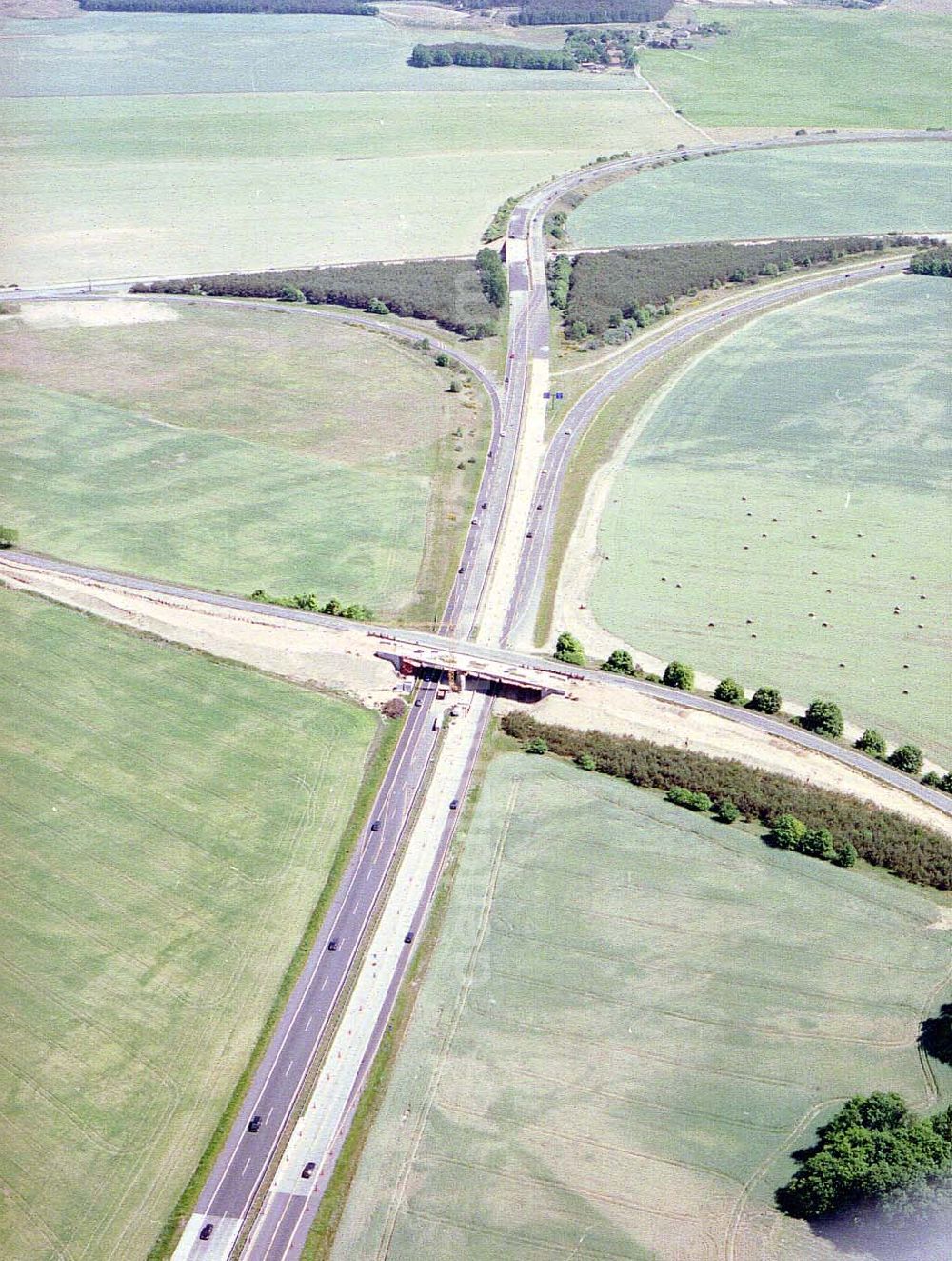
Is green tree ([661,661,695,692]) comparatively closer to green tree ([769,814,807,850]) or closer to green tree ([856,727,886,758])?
green tree ([856,727,886,758])

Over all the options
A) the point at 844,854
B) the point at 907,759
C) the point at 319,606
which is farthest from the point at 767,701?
the point at 319,606

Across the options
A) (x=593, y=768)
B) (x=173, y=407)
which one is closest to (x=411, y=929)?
(x=593, y=768)

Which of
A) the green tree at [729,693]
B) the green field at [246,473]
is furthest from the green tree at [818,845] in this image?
the green field at [246,473]

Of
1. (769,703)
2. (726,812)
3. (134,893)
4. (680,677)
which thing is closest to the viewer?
(134,893)

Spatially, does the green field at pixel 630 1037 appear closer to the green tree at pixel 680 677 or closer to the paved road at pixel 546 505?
the green tree at pixel 680 677

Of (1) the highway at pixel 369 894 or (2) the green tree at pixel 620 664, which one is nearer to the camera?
(1) the highway at pixel 369 894

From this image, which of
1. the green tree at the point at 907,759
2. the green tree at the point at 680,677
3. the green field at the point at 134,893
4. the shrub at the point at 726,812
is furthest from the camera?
the green tree at the point at 680,677

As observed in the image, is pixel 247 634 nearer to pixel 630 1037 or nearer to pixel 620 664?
pixel 620 664

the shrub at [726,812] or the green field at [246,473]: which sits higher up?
the green field at [246,473]
